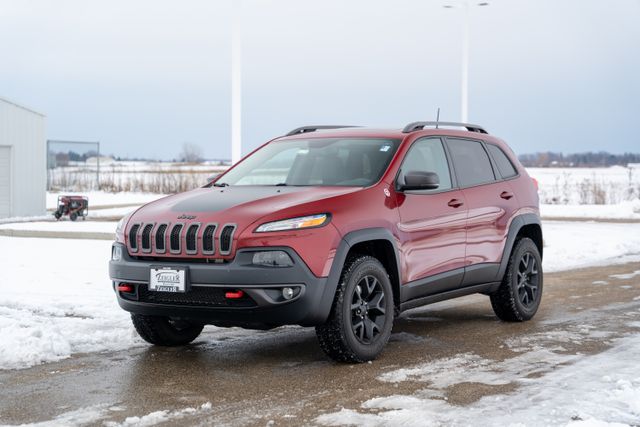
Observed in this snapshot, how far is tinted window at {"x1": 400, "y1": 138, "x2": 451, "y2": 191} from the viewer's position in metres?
7.80

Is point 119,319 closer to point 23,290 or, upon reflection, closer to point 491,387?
point 23,290

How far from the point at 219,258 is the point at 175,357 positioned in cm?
127

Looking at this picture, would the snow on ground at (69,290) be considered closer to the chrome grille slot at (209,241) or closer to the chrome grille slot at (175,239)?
the chrome grille slot at (175,239)

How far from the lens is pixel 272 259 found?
6418mm

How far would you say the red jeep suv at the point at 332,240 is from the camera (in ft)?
21.2

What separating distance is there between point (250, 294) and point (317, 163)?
1.83 metres

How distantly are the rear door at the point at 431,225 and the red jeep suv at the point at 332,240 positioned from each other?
0.01 metres

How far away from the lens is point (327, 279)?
21.5 ft

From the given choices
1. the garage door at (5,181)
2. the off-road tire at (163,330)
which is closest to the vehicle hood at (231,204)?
the off-road tire at (163,330)

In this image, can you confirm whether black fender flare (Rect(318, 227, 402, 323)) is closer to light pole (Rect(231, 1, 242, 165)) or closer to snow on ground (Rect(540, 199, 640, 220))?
light pole (Rect(231, 1, 242, 165))

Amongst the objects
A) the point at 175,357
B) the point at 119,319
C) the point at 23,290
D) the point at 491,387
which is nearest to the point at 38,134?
the point at 23,290

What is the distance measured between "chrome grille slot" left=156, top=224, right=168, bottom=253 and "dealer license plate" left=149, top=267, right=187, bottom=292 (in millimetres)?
147

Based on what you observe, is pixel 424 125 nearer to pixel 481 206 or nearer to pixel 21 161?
pixel 481 206

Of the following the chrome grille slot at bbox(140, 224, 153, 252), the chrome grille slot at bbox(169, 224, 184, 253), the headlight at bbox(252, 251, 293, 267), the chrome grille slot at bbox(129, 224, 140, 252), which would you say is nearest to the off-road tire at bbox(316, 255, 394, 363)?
the headlight at bbox(252, 251, 293, 267)
